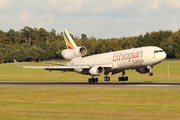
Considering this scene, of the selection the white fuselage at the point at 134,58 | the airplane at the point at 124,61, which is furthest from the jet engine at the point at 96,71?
the white fuselage at the point at 134,58

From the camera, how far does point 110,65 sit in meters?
48.5

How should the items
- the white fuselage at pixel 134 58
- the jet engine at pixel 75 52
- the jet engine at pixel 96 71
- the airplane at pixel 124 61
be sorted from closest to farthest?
the white fuselage at pixel 134 58
the airplane at pixel 124 61
the jet engine at pixel 96 71
the jet engine at pixel 75 52

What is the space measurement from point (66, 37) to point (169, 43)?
286ft

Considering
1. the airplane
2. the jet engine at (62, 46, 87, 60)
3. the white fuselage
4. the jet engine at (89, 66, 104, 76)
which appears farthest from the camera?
the jet engine at (62, 46, 87, 60)

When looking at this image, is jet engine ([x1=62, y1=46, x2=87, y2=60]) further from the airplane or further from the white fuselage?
the white fuselage

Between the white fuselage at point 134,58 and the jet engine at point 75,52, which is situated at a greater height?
the jet engine at point 75,52

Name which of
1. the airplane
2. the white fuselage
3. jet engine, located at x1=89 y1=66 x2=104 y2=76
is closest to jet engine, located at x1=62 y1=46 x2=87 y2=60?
the airplane

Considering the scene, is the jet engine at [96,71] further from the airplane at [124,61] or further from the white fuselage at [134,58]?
the white fuselage at [134,58]

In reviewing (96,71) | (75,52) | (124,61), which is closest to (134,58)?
(124,61)

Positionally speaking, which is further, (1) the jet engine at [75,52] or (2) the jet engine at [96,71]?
(1) the jet engine at [75,52]

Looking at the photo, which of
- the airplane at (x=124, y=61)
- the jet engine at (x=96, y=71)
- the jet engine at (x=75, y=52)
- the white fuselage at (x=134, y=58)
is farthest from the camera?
the jet engine at (x=75, y=52)

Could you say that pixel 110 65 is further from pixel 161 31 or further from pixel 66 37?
pixel 161 31

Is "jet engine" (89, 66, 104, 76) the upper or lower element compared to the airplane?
lower

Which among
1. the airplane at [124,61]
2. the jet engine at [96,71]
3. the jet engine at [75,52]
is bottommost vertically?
the jet engine at [96,71]
